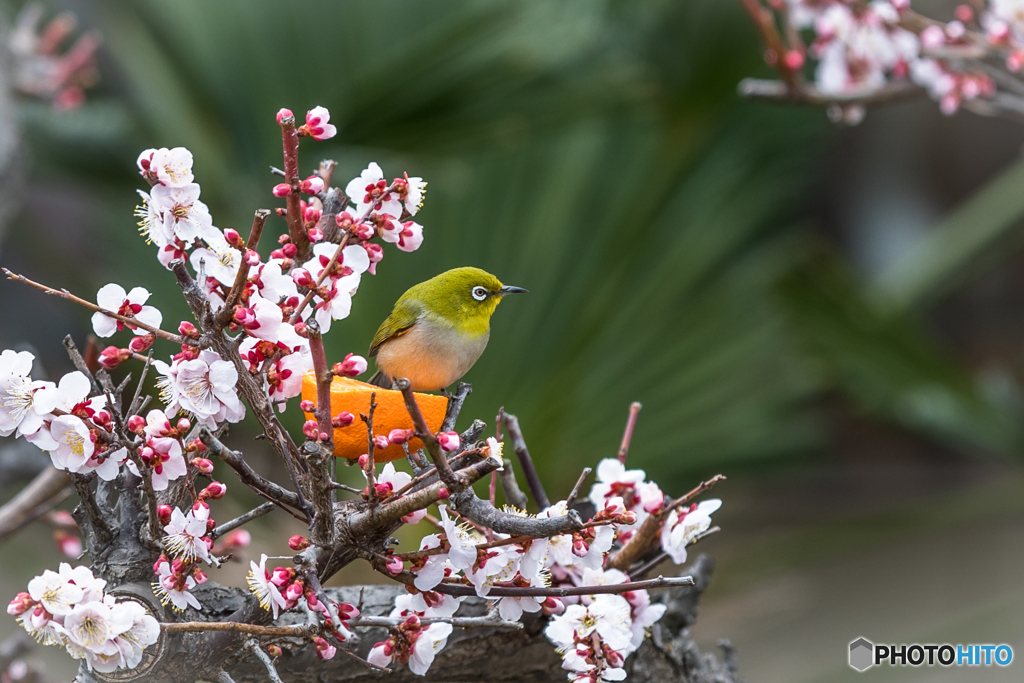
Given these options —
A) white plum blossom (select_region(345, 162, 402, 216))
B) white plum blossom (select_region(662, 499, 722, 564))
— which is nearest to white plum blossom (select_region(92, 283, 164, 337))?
white plum blossom (select_region(345, 162, 402, 216))

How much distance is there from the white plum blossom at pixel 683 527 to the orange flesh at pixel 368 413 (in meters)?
0.19

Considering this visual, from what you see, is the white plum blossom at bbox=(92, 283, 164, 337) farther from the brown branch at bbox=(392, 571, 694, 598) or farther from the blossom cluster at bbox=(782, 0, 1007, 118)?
the blossom cluster at bbox=(782, 0, 1007, 118)

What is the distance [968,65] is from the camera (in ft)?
3.59

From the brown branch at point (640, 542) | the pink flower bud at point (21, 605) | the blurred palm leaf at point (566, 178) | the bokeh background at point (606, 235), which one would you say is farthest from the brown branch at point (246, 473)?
the blurred palm leaf at point (566, 178)

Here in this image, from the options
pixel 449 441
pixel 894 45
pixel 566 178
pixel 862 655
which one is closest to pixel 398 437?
pixel 449 441

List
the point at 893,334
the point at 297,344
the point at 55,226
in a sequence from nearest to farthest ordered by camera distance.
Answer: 1. the point at 297,344
2. the point at 893,334
3. the point at 55,226

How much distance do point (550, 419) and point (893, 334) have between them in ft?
2.47

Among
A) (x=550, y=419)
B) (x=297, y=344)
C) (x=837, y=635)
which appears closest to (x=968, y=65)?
(x=550, y=419)

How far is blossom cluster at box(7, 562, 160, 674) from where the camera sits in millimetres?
444

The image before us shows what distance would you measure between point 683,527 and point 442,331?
0.21 m

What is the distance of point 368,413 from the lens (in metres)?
0.50

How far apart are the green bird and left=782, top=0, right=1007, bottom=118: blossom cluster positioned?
649 mm

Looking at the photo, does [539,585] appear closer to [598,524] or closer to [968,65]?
[598,524]

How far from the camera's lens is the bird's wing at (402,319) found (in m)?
0.54
